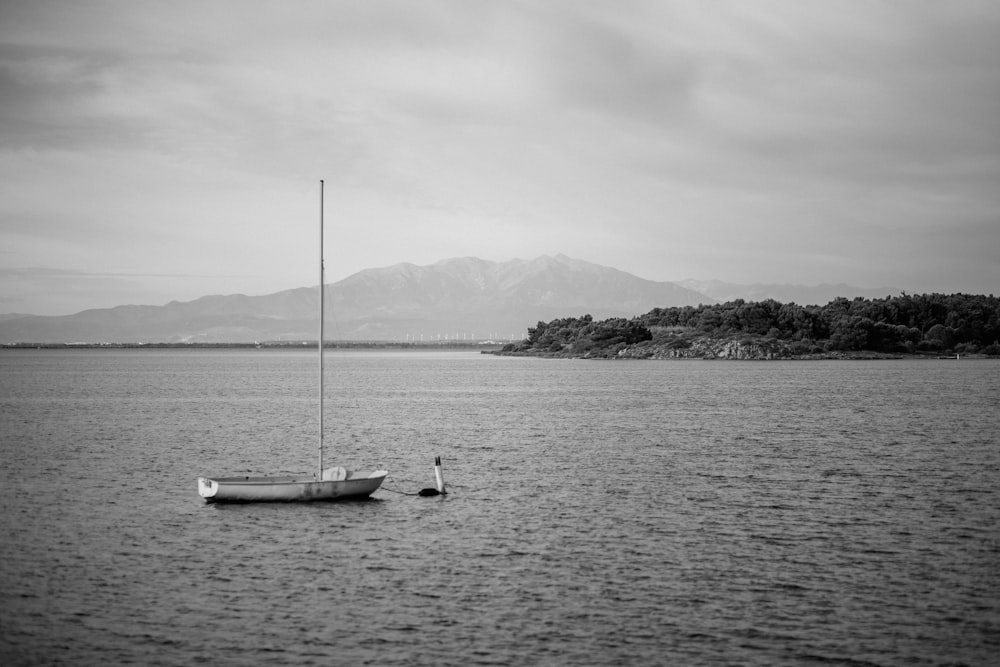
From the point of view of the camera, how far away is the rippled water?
80.1 feet

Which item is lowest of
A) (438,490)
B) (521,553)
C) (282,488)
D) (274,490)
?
(521,553)

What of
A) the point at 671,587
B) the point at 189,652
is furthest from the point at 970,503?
the point at 189,652

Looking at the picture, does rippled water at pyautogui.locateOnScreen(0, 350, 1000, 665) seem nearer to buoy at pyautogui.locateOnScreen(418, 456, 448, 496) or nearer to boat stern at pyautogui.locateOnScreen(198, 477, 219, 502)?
boat stern at pyautogui.locateOnScreen(198, 477, 219, 502)

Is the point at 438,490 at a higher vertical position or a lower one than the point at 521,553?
higher

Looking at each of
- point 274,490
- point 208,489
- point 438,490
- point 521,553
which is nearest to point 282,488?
point 274,490

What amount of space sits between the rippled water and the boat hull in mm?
663

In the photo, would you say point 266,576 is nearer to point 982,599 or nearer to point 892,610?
point 892,610

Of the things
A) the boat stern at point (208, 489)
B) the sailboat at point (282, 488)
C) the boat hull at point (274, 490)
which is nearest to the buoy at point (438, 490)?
the sailboat at point (282, 488)

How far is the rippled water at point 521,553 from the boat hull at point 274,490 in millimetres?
663

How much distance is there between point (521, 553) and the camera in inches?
1332

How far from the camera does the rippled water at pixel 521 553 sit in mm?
24406

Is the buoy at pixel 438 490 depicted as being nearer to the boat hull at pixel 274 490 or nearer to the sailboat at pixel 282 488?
the sailboat at pixel 282 488

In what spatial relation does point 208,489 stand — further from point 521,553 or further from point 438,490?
point 521,553

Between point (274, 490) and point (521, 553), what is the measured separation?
14.6 metres
